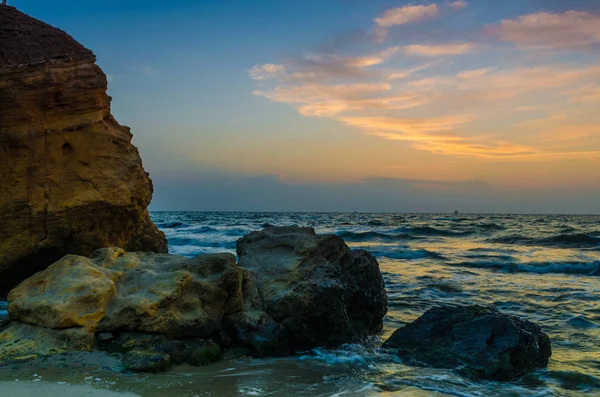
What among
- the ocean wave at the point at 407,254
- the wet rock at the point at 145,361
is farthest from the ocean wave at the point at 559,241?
the wet rock at the point at 145,361

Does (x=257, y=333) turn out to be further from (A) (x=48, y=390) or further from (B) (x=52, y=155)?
(B) (x=52, y=155)

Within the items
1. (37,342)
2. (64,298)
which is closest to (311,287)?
(64,298)

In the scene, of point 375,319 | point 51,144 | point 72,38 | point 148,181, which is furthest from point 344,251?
point 72,38

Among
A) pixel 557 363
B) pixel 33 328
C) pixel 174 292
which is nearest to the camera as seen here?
pixel 33 328

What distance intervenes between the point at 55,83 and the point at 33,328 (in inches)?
161

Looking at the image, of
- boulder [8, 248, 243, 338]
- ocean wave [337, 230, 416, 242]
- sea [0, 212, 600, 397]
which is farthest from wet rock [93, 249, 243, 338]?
ocean wave [337, 230, 416, 242]

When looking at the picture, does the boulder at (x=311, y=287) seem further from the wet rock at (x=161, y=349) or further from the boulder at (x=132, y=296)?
the wet rock at (x=161, y=349)

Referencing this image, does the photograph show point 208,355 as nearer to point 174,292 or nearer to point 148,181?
point 174,292

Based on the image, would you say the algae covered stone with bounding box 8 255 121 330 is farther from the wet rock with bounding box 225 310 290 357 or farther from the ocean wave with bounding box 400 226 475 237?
the ocean wave with bounding box 400 226 475 237

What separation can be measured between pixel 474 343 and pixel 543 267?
35.7 ft

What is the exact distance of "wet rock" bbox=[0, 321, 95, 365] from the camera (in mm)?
4691

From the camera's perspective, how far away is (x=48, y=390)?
3.99 meters

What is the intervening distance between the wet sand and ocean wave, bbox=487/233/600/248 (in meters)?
22.0

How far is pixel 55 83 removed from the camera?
7.55 m
